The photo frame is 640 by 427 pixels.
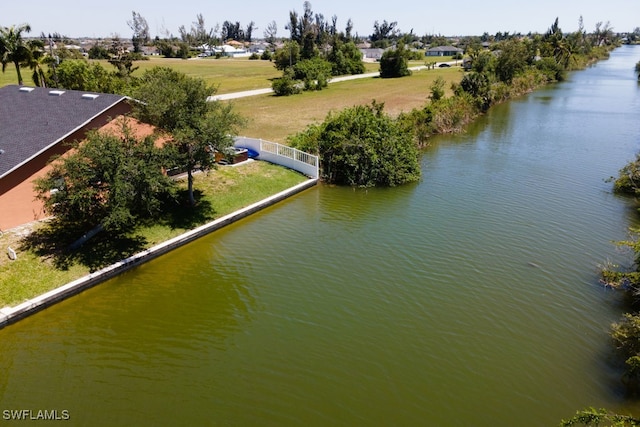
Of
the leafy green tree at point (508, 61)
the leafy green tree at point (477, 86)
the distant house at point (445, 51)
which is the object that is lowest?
the leafy green tree at point (477, 86)

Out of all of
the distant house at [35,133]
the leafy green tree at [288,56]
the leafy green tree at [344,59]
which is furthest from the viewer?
the leafy green tree at [344,59]

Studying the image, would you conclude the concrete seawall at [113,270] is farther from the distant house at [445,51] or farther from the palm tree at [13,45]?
the distant house at [445,51]

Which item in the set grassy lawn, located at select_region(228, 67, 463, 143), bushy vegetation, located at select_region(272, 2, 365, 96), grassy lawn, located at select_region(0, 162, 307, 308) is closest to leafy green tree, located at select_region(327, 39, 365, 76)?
bushy vegetation, located at select_region(272, 2, 365, 96)

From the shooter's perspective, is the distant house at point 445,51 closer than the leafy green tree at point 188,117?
No

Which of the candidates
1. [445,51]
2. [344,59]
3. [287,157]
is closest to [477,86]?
[287,157]

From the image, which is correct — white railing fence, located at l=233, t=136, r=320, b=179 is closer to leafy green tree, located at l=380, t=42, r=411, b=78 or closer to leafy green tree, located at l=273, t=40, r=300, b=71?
leafy green tree, located at l=273, t=40, r=300, b=71

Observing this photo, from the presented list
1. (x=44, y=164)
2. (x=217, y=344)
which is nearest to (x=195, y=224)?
(x=44, y=164)

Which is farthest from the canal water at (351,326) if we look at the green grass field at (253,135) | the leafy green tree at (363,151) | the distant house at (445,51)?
the distant house at (445,51)
